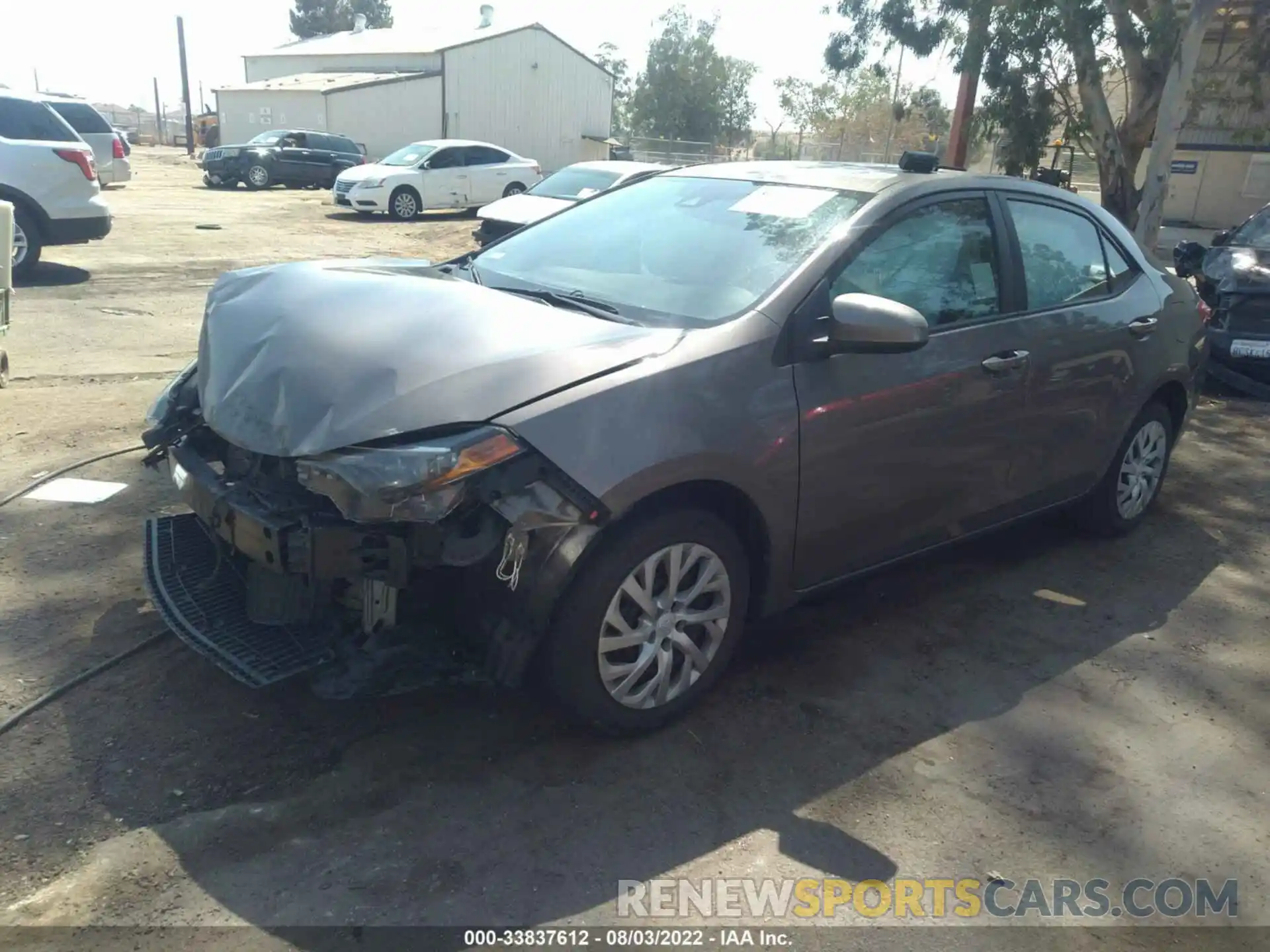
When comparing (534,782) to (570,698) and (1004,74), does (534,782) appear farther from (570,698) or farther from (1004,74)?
(1004,74)

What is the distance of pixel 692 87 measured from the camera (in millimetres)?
64688

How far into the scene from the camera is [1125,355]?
4.76 metres

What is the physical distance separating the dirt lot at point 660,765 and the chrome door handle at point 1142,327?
113 centimetres

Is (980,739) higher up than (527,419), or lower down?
lower down

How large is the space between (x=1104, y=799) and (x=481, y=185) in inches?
815

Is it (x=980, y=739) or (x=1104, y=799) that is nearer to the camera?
(x=1104, y=799)

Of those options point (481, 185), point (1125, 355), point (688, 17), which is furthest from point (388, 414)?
point (688, 17)

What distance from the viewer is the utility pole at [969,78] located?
14875 millimetres

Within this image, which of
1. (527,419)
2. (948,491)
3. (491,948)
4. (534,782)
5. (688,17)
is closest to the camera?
(491,948)

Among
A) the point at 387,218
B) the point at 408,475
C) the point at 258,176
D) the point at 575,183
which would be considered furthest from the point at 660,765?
the point at 258,176

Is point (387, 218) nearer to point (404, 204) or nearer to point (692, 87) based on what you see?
point (404, 204)

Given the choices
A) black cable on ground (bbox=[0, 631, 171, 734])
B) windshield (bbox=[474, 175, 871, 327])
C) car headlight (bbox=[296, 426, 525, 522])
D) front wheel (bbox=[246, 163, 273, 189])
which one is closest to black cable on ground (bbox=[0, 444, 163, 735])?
black cable on ground (bbox=[0, 631, 171, 734])

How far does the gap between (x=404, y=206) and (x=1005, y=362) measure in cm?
1851

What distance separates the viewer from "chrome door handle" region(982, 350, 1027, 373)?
13.2 ft
